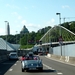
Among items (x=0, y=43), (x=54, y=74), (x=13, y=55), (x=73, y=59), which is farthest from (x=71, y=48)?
(x=0, y=43)

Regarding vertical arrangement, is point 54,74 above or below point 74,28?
below

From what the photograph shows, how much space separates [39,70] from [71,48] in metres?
21.6

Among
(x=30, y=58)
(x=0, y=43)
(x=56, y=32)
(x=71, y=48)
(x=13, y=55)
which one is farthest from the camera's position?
(x=56, y=32)

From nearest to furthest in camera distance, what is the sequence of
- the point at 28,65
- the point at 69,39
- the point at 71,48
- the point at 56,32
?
1. the point at 28,65
2. the point at 71,48
3. the point at 69,39
4. the point at 56,32

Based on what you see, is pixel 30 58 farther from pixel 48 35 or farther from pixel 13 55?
pixel 48 35

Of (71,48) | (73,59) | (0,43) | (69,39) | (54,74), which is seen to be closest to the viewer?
(54,74)

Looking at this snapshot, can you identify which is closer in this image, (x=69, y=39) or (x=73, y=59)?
(x=73, y=59)

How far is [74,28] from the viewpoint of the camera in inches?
7790

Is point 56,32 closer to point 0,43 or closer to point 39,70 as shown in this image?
point 0,43

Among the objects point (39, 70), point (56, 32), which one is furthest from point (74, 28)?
point (39, 70)

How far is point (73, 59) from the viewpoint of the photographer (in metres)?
36.9

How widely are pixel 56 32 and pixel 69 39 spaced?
1565 cm

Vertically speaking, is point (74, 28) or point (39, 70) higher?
point (74, 28)

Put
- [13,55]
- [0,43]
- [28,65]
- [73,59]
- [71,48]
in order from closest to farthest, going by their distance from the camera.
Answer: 1. [28,65]
2. [73,59]
3. [71,48]
4. [13,55]
5. [0,43]
